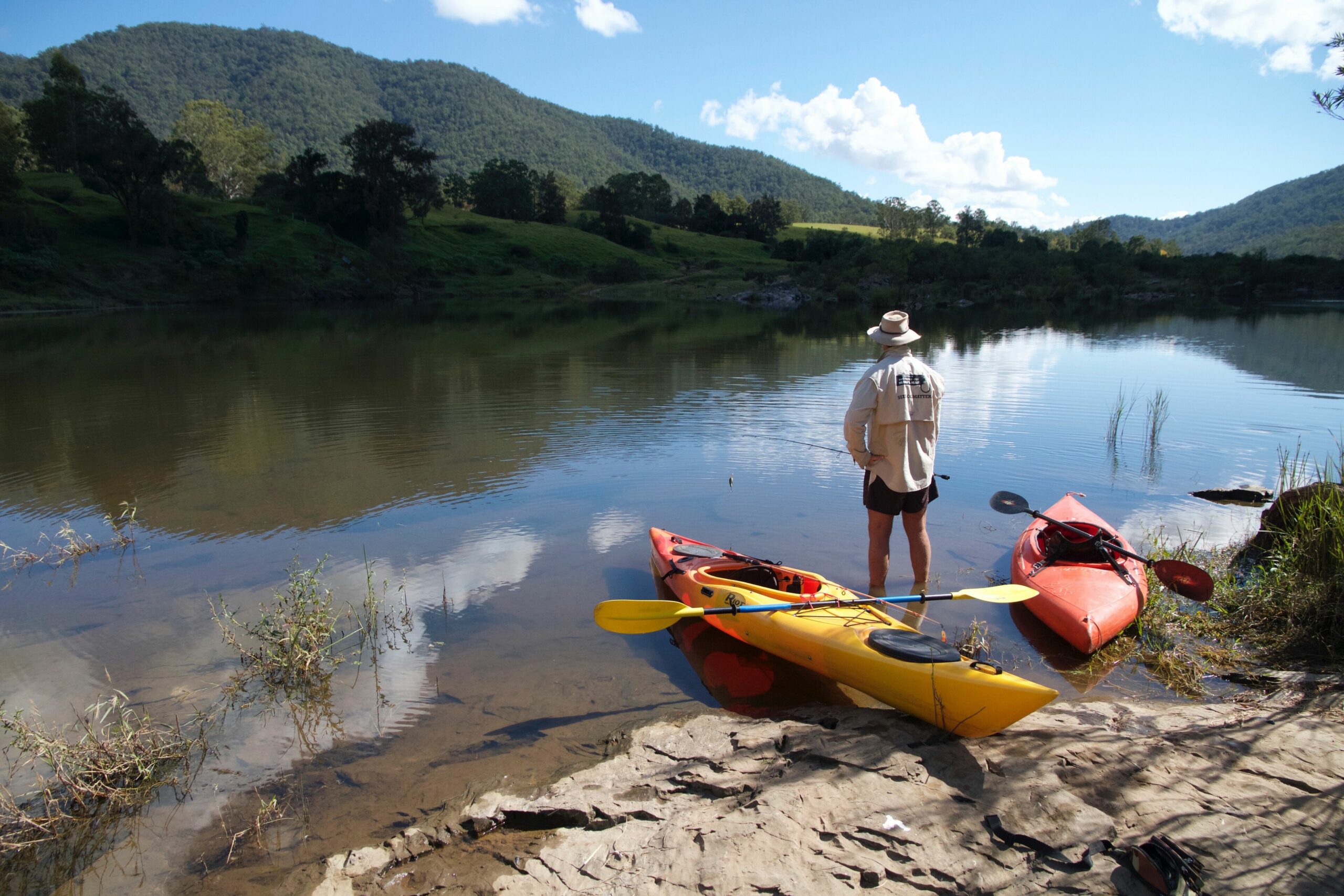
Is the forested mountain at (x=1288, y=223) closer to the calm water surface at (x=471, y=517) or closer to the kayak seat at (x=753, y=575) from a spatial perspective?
the calm water surface at (x=471, y=517)

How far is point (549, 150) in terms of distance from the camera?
593 ft

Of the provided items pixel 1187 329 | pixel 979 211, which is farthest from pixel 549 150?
pixel 1187 329

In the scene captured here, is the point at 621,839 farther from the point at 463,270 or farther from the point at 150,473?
the point at 463,270

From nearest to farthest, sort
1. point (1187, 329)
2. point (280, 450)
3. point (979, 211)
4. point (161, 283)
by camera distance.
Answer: point (280, 450), point (1187, 329), point (161, 283), point (979, 211)

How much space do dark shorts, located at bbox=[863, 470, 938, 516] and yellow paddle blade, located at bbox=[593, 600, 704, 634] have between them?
6.02ft

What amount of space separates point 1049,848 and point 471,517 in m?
6.49

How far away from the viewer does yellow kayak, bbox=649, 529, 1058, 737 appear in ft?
12.0

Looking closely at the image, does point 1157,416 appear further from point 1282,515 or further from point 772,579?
point 772,579

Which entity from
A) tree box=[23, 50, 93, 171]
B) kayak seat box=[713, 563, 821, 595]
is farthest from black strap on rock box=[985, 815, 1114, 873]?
tree box=[23, 50, 93, 171]

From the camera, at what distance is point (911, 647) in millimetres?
4020

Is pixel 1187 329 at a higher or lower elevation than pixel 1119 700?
higher

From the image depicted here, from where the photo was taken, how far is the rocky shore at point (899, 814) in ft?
9.32

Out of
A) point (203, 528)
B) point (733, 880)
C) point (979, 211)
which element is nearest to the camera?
point (733, 880)

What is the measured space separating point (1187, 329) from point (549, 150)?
6756 inches
